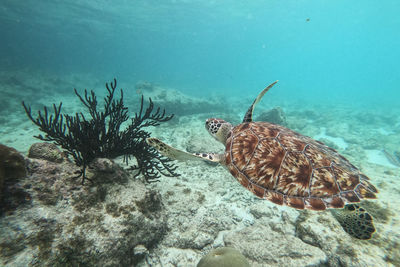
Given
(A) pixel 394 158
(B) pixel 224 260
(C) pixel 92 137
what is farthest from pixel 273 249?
(A) pixel 394 158

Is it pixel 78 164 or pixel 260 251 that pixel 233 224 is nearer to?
pixel 260 251

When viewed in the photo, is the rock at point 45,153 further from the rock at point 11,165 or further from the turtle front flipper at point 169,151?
the turtle front flipper at point 169,151

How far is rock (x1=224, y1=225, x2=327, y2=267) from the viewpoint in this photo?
2.30 m

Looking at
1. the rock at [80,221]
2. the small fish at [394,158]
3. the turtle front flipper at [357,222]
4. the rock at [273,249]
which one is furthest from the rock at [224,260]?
the small fish at [394,158]

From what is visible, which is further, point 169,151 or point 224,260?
point 169,151

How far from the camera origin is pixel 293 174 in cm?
260

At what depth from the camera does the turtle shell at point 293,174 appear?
8.02 ft

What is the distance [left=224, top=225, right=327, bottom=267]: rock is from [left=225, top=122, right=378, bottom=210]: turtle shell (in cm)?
63

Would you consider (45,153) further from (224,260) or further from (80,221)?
(224,260)

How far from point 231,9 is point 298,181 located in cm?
4059

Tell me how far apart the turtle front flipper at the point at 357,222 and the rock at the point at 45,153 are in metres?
4.67

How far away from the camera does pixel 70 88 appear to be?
24047 mm

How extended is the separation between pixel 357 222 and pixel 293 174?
1.28 m

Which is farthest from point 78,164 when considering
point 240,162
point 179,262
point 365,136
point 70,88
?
point 70,88
